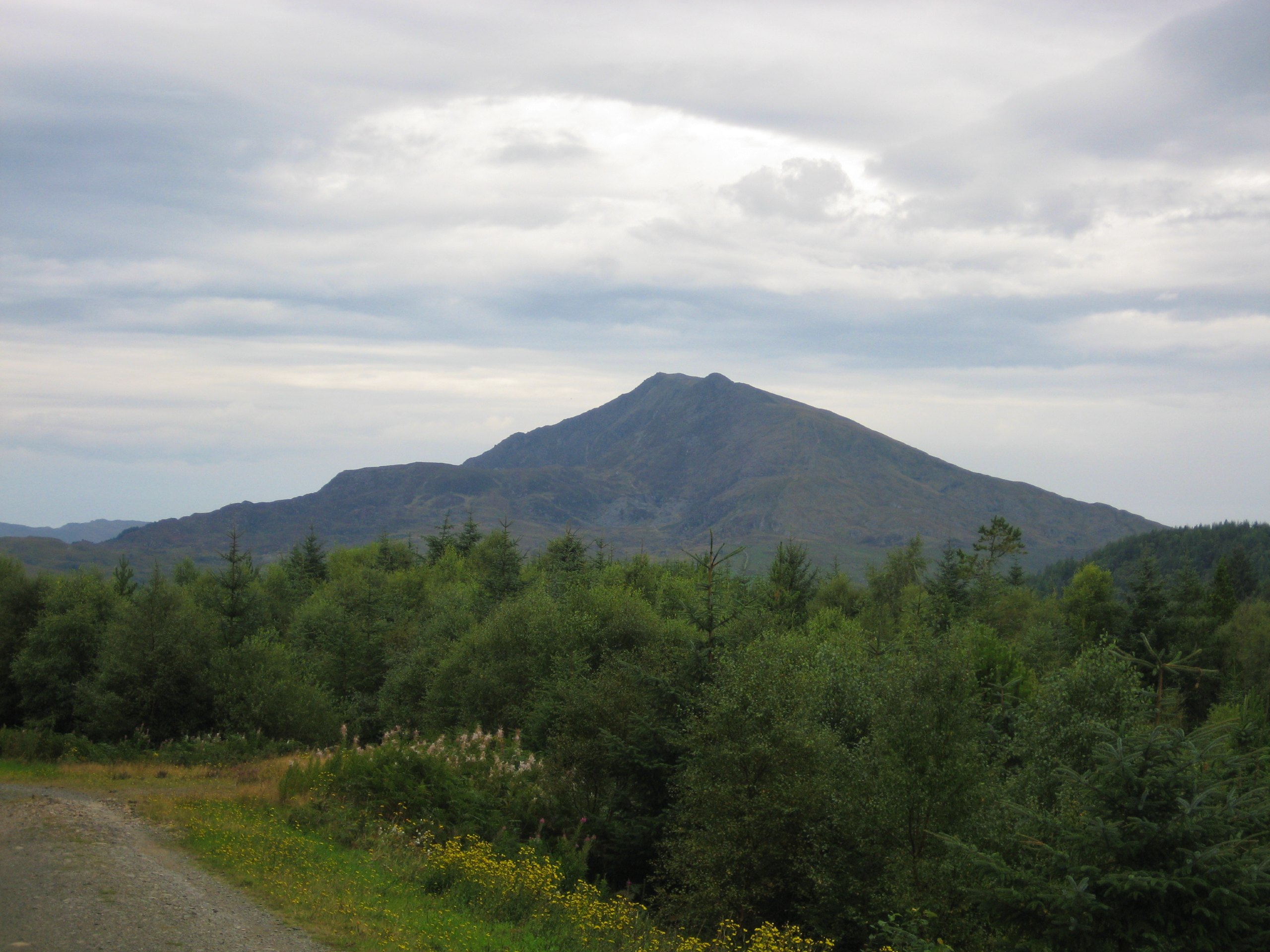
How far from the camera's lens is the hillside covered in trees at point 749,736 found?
1219 centimetres

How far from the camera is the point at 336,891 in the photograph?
16062 millimetres

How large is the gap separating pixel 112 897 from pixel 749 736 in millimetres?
14964

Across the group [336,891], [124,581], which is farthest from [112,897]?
[124,581]

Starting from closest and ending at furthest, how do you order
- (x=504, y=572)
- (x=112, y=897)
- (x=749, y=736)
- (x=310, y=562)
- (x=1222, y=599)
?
(x=112, y=897), (x=749, y=736), (x=504, y=572), (x=1222, y=599), (x=310, y=562)

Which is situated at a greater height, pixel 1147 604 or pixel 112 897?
pixel 1147 604

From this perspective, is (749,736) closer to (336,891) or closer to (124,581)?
(336,891)

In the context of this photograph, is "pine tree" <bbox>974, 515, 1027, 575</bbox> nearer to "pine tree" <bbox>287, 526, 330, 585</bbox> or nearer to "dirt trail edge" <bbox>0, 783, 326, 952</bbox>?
"pine tree" <bbox>287, 526, 330, 585</bbox>

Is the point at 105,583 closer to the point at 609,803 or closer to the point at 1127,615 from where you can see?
the point at 609,803

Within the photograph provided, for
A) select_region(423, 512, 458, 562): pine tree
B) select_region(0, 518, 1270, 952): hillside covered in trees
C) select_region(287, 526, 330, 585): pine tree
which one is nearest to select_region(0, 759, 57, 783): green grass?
select_region(0, 518, 1270, 952): hillside covered in trees

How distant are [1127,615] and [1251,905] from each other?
52515 millimetres

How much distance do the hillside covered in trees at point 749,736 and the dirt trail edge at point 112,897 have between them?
6.42 meters

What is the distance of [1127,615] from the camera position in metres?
57.1

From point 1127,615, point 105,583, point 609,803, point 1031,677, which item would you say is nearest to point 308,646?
point 105,583

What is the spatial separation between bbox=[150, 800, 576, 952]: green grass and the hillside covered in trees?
11.6 feet
